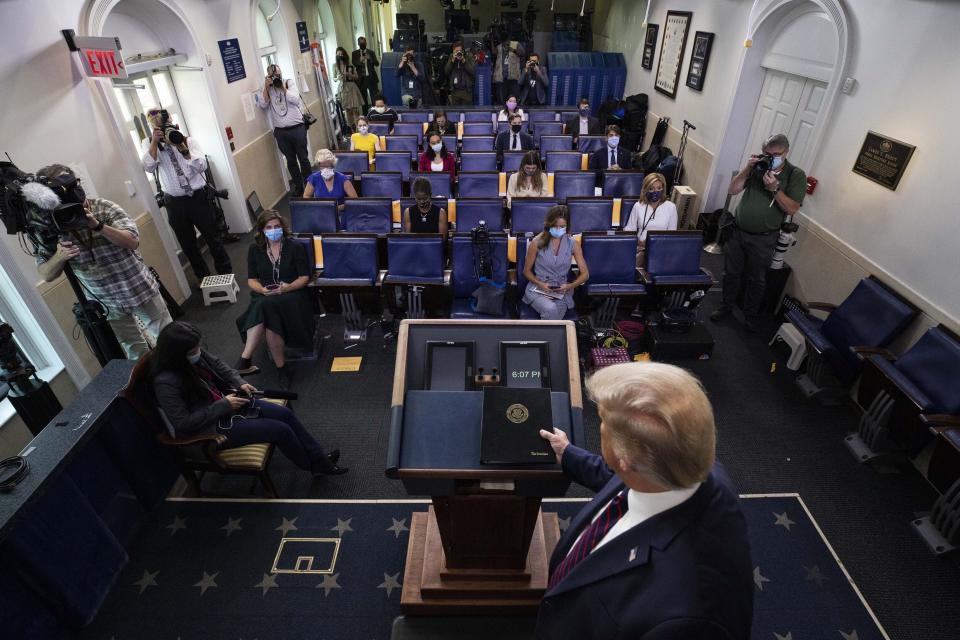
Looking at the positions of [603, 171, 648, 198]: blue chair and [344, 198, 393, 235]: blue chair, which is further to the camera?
[603, 171, 648, 198]: blue chair

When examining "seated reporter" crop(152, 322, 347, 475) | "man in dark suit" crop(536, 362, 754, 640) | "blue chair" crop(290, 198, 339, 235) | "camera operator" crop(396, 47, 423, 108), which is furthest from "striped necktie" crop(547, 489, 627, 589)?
"camera operator" crop(396, 47, 423, 108)

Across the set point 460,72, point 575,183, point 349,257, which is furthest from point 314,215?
point 460,72

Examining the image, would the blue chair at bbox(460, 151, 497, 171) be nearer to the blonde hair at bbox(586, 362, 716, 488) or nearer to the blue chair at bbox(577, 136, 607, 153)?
the blue chair at bbox(577, 136, 607, 153)

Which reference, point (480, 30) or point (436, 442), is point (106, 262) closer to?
point (436, 442)

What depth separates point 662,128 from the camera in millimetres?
8789

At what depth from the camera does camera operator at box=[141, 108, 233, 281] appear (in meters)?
5.10

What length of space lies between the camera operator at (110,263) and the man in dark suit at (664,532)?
3340 mm

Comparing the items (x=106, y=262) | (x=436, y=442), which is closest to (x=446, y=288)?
(x=106, y=262)

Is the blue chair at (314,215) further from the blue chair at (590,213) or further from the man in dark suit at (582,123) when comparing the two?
the man in dark suit at (582,123)

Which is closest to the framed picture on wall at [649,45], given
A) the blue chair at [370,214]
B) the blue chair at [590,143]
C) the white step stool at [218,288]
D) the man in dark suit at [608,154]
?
the blue chair at [590,143]

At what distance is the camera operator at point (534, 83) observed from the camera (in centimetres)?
1064

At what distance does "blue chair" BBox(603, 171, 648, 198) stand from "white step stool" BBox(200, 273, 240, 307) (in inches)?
182

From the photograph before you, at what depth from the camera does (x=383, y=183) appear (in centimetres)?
609

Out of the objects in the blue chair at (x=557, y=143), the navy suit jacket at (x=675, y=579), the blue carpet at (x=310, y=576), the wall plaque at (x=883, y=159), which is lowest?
the blue carpet at (x=310, y=576)
